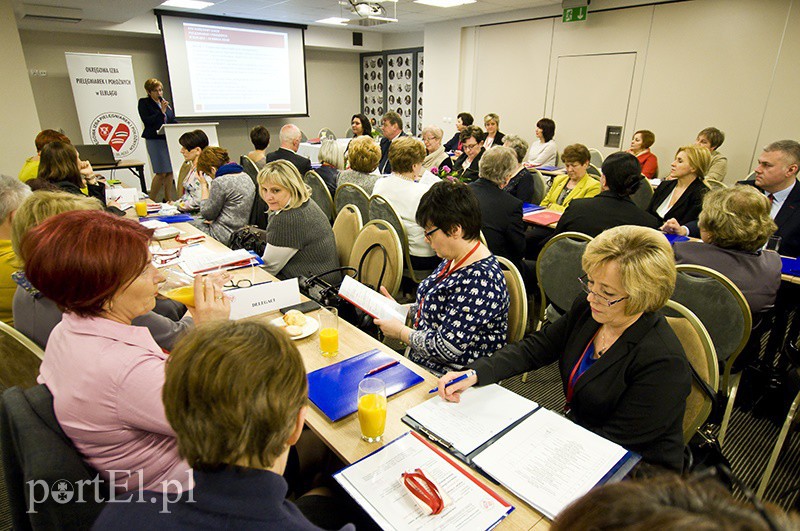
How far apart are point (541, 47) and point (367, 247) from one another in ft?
21.0

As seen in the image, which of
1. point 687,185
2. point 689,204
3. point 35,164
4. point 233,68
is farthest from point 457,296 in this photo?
point 233,68

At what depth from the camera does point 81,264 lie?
1126 millimetres

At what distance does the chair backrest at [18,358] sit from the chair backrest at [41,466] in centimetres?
51

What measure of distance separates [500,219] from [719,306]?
1.47m

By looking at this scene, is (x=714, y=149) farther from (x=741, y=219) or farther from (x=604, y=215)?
(x=741, y=219)

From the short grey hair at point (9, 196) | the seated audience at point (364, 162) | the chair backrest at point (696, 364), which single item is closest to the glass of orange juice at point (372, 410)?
the chair backrest at point (696, 364)

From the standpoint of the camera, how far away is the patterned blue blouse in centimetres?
169

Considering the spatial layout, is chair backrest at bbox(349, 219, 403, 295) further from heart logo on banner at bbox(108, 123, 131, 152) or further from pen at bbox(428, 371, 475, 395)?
heart logo on banner at bbox(108, 123, 131, 152)

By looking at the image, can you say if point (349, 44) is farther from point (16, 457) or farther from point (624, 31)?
point (16, 457)

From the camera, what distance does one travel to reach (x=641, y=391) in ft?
4.15

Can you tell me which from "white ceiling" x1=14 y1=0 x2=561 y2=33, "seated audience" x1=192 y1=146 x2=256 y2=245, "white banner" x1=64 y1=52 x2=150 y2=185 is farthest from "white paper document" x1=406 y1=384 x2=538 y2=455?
"white banner" x1=64 y1=52 x2=150 y2=185

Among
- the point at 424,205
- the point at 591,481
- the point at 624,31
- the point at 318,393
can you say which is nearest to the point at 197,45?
the point at 624,31

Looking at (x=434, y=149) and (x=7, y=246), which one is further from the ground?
(x=434, y=149)

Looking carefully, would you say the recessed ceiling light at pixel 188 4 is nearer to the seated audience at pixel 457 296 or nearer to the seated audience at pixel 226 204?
the seated audience at pixel 226 204
